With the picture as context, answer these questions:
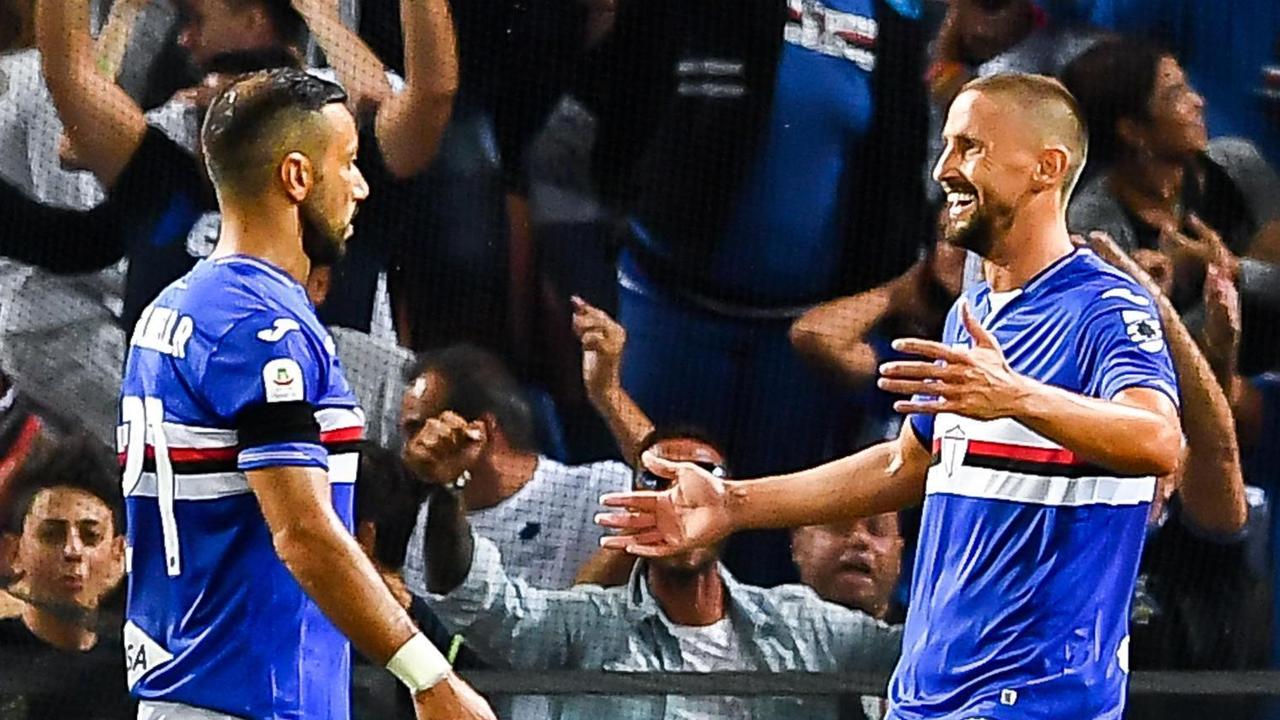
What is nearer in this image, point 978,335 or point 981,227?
point 978,335

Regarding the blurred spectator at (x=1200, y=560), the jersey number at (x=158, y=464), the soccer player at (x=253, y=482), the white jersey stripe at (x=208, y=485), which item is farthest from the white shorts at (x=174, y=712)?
the blurred spectator at (x=1200, y=560)

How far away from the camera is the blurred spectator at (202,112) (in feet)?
17.5

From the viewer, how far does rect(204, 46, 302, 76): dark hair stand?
17.7 feet

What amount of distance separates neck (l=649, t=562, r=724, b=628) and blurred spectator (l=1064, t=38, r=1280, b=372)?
4.73ft

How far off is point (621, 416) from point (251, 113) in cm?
262

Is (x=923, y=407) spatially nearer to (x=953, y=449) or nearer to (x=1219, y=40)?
(x=953, y=449)

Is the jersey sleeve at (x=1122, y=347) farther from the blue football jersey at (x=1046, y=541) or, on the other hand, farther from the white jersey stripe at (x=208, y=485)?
the white jersey stripe at (x=208, y=485)

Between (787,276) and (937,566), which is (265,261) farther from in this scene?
(787,276)

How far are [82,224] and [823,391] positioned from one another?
6.49 feet

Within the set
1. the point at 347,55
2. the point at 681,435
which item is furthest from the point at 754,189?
the point at 347,55

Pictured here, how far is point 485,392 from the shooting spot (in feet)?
17.9

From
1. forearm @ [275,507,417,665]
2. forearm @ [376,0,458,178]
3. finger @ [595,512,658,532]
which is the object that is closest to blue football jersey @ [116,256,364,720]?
forearm @ [275,507,417,665]

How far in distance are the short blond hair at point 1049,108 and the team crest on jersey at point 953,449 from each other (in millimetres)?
399

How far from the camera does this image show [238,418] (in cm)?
277
